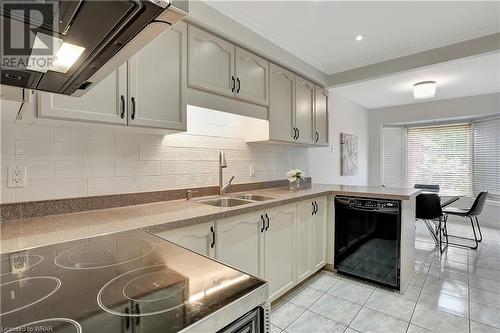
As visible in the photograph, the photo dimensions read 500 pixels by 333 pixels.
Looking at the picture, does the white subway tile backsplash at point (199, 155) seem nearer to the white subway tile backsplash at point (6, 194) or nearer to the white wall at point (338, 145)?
the white subway tile backsplash at point (6, 194)

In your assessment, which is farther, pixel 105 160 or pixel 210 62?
pixel 210 62

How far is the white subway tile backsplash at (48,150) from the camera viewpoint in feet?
4.52

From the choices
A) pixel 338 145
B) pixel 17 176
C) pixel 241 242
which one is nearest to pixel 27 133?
pixel 17 176

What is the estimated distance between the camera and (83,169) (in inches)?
62.2

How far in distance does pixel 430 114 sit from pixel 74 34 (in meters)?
6.03

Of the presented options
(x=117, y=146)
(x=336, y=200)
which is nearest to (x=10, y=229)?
(x=117, y=146)

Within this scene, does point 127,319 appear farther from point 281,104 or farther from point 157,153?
point 281,104

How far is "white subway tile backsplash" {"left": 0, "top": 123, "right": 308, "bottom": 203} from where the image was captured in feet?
4.55

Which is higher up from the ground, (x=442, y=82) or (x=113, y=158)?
(x=442, y=82)

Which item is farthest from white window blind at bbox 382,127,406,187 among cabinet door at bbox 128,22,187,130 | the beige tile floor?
cabinet door at bbox 128,22,187,130

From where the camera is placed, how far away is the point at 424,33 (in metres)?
2.64

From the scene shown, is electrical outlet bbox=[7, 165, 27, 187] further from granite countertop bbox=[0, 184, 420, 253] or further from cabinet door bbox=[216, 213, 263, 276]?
cabinet door bbox=[216, 213, 263, 276]

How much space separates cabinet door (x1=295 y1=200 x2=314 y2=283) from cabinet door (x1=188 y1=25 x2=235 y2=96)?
1.26m

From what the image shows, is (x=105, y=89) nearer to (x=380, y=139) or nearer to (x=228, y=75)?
(x=228, y=75)
